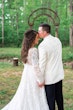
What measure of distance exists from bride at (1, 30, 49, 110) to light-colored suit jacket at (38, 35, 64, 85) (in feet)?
0.37

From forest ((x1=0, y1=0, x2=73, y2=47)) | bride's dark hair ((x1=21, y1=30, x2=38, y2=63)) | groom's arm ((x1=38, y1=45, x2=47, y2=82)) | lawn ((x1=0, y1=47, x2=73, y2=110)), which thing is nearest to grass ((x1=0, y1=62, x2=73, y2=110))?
lawn ((x1=0, y1=47, x2=73, y2=110))

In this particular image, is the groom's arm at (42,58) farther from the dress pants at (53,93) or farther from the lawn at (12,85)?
the lawn at (12,85)

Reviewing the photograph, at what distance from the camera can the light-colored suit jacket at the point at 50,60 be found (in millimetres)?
4508

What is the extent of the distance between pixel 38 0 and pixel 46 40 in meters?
23.9

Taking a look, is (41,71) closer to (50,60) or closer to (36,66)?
(36,66)

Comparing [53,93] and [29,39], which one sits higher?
[29,39]

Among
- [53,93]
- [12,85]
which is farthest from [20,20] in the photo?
[53,93]

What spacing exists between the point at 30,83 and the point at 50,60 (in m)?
0.63

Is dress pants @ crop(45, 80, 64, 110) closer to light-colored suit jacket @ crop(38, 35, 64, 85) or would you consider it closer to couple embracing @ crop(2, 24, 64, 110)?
couple embracing @ crop(2, 24, 64, 110)

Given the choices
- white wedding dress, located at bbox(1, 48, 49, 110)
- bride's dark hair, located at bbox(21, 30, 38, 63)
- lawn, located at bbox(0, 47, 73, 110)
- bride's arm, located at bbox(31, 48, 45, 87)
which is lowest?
lawn, located at bbox(0, 47, 73, 110)

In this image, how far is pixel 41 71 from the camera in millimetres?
4590

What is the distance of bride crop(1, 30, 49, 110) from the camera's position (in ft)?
15.4

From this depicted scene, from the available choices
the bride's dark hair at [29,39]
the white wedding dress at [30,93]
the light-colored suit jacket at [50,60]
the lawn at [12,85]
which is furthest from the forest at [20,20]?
the light-colored suit jacket at [50,60]

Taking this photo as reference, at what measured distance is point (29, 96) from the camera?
5035mm
